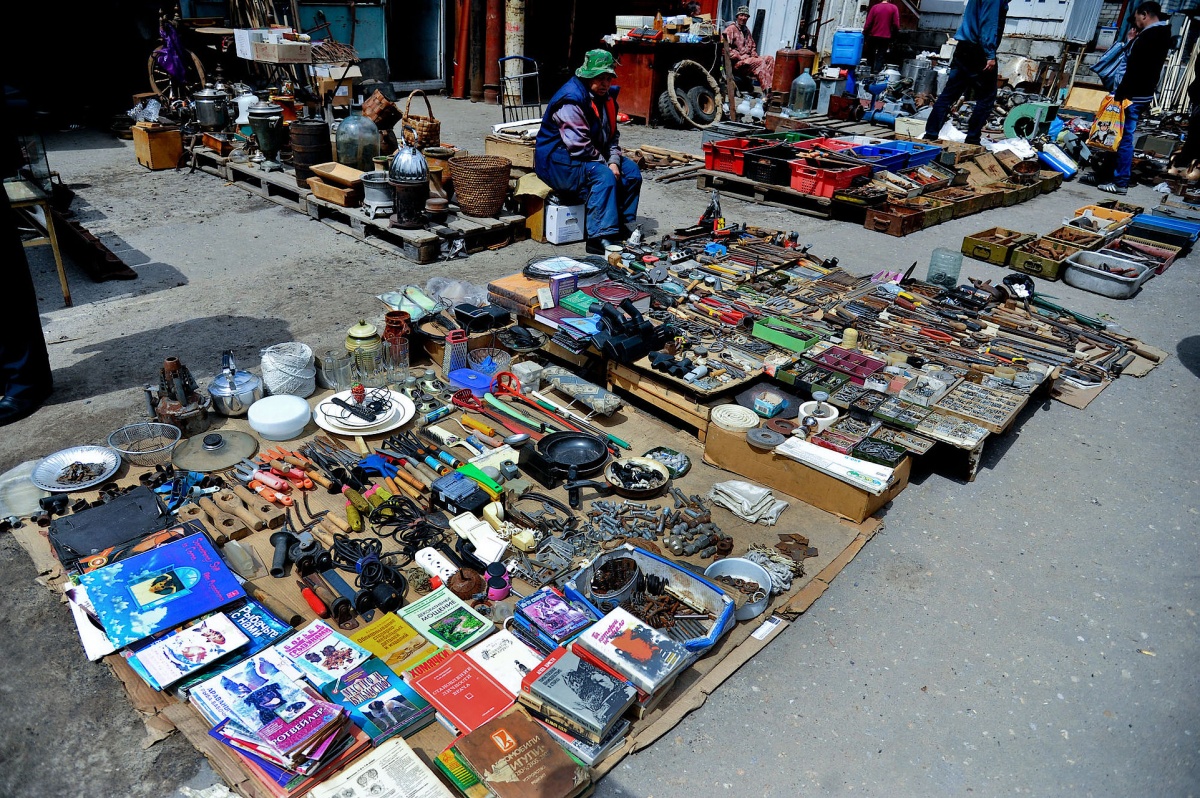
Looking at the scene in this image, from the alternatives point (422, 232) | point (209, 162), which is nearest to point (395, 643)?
point (422, 232)

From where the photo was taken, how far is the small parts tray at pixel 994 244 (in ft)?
26.6

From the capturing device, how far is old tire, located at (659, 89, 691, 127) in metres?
→ 14.2

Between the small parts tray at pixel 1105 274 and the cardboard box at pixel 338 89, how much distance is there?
30.6 ft

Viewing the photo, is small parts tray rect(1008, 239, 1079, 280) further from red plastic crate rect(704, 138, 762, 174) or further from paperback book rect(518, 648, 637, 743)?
paperback book rect(518, 648, 637, 743)

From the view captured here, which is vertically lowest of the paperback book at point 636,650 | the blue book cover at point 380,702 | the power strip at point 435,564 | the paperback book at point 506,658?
the blue book cover at point 380,702

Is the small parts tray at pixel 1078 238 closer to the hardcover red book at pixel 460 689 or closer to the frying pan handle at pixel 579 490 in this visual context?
the frying pan handle at pixel 579 490

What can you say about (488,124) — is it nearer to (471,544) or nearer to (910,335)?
(910,335)

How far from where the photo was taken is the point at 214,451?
4.38 meters

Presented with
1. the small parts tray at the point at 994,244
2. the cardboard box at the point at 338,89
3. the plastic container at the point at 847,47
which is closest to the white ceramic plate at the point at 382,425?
the small parts tray at the point at 994,244

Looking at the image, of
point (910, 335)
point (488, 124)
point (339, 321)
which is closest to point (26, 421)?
point (339, 321)

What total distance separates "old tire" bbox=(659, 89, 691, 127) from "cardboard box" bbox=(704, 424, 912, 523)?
435 inches

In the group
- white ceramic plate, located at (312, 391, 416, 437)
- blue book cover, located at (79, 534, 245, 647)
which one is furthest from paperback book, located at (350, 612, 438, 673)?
white ceramic plate, located at (312, 391, 416, 437)

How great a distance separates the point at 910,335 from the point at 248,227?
6567mm

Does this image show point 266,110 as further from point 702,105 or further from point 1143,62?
point 1143,62
